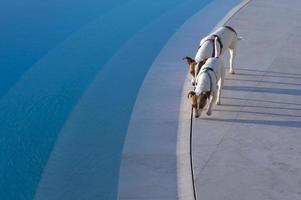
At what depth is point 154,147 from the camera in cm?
748

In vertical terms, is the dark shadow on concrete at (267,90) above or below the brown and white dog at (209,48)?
below

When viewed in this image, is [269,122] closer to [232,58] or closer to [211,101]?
[211,101]

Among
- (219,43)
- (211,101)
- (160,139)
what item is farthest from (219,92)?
(160,139)

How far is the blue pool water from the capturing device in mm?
7289

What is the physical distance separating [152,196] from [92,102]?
2.94 meters

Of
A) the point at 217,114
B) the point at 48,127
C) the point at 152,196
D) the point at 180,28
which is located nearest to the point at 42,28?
the point at 180,28

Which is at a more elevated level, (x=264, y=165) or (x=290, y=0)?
(x=290, y=0)

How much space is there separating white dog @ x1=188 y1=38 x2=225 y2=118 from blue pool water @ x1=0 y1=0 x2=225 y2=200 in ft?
3.58

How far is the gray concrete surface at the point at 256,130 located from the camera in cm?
653

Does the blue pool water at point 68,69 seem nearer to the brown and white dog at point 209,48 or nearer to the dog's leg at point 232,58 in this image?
the brown and white dog at point 209,48

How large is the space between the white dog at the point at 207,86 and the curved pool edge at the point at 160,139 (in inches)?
13.9

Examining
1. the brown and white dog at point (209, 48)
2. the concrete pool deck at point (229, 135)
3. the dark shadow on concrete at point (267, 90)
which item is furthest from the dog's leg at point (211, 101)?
the dark shadow on concrete at point (267, 90)

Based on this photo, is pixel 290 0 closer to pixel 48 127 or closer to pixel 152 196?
pixel 48 127

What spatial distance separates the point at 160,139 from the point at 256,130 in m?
1.36
